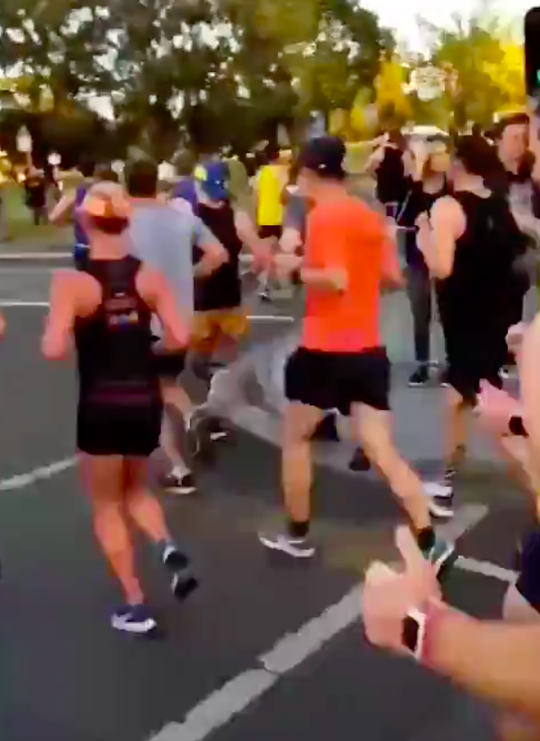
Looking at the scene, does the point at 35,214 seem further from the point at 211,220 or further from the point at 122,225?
the point at 122,225

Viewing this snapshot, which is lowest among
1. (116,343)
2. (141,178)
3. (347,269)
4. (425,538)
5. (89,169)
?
(425,538)

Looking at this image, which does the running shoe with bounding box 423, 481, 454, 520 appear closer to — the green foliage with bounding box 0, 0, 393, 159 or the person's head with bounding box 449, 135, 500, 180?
the person's head with bounding box 449, 135, 500, 180

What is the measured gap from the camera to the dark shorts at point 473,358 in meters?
6.48

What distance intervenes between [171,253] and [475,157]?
1636 mm

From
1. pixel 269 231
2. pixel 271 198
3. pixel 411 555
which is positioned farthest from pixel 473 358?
pixel 271 198

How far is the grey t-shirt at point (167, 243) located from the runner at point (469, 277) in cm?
125

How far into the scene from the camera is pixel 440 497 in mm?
6605

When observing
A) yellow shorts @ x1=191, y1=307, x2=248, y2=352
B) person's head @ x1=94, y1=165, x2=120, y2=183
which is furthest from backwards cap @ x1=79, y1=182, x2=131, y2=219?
yellow shorts @ x1=191, y1=307, x2=248, y2=352

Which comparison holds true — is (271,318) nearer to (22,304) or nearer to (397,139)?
(397,139)

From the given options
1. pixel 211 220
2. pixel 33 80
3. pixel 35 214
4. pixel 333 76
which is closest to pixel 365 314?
pixel 211 220

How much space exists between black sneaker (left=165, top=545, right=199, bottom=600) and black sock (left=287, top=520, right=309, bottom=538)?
2.59 ft

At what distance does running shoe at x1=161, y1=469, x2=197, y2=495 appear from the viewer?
23.0 ft

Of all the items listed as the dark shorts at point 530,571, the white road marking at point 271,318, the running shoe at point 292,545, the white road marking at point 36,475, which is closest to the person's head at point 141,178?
the running shoe at point 292,545

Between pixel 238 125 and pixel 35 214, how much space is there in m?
13.9
